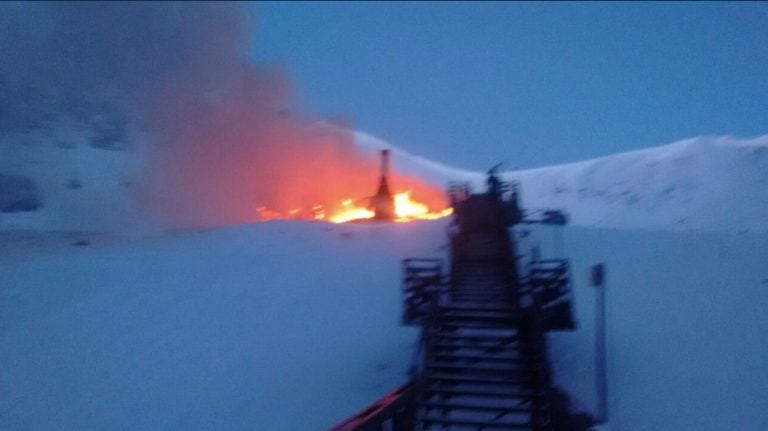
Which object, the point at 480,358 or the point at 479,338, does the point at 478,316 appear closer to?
the point at 479,338

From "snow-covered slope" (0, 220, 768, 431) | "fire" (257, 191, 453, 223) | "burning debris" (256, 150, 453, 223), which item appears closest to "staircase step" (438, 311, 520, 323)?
"snow-covered slope" (0, 220, 768, 431)

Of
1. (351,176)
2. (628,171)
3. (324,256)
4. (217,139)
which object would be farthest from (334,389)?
(351,176)

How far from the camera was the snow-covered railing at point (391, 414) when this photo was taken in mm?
5375

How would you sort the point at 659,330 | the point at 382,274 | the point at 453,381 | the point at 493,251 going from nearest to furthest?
the point at 453,381 < the point at 659,330 < the point at 493,251 < the point at 382,274

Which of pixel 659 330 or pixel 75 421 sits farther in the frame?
pixel 659 330

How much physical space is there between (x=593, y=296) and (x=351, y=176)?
16266 millimetres

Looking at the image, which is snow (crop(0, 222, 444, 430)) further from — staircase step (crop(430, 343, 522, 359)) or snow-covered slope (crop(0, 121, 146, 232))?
staircase step (crop(430, 343, 522, 359))

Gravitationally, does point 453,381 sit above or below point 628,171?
below

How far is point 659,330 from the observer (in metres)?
12.4

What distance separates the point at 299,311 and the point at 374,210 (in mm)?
11263

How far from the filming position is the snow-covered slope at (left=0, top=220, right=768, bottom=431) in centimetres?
982

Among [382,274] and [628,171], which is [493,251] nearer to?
[382,274]

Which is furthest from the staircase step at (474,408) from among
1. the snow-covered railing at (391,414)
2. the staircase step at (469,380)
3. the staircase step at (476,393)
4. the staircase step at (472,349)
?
the staircase step at (472,349)

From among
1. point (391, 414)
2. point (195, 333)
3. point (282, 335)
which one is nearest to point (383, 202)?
point (282, 335)
